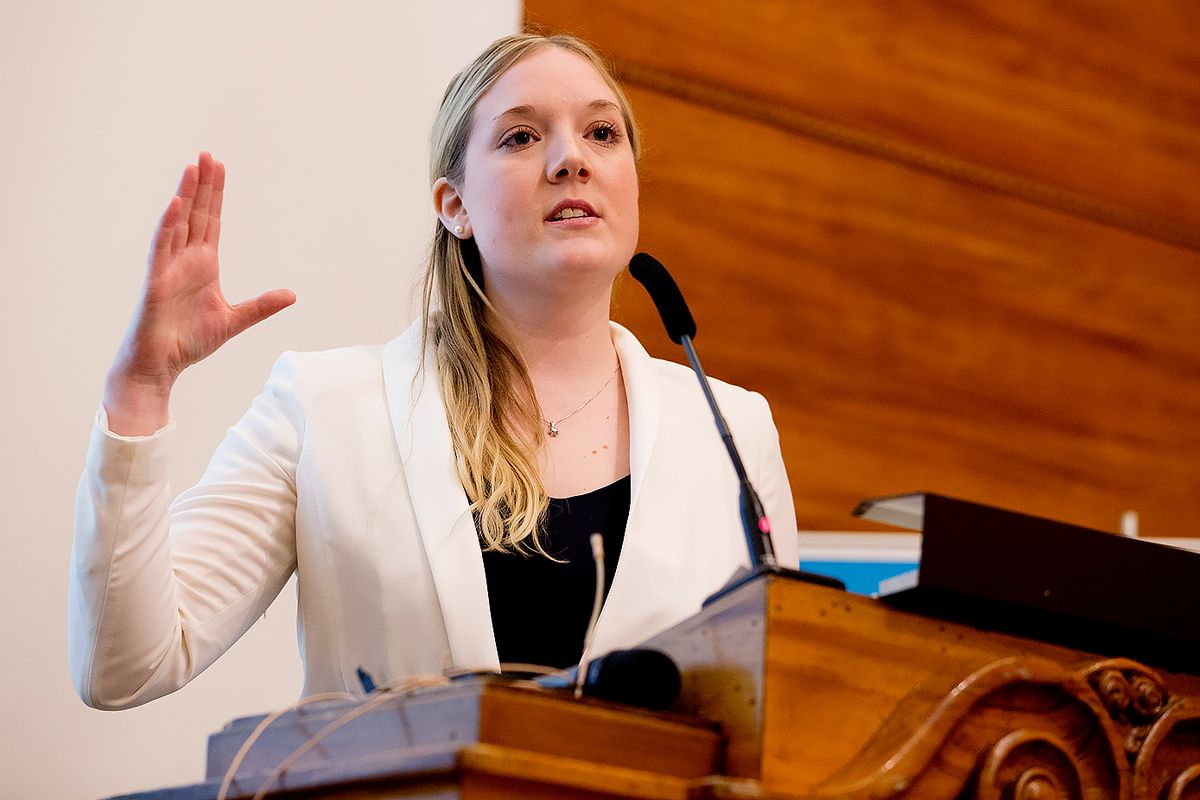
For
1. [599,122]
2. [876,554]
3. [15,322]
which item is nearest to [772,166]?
[876,554]

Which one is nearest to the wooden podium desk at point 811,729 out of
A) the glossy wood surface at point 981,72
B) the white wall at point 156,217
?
the white wall at point 156,217

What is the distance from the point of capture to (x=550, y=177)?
1.88m

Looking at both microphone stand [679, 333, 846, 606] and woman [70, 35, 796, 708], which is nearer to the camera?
microphone stand [679, 333, 846, 606]

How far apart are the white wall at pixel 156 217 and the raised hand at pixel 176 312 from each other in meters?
0.97

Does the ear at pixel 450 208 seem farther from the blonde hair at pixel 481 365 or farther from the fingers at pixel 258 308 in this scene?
the fingers at pixel 258 308

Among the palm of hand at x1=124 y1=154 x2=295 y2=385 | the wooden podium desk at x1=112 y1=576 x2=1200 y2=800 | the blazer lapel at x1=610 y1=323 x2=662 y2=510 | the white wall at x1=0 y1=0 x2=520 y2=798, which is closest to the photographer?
the wooden podium desk at x1=112 y1=576 x2=1200 y2=800

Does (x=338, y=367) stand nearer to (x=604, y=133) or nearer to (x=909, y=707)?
(x=604, y=133)

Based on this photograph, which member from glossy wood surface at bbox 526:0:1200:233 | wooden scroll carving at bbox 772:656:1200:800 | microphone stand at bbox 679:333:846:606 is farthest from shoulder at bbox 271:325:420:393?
glossy wood surface at bbox 526:0:1200:233

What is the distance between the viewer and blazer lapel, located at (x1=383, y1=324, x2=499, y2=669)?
158 centimetres

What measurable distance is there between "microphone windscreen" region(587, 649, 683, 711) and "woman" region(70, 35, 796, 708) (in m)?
0.49

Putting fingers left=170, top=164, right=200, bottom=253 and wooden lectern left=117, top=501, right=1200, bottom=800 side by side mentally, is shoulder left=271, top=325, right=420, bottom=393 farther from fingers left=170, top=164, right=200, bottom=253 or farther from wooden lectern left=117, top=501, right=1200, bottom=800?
wooden lectern left=117, top=501, right=1200, bottom=800

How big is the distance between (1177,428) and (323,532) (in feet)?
→ 8.47

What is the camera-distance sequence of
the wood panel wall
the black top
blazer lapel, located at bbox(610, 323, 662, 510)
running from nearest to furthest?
1. the black top
2. blazer lapel, located at bbox(610, 323, 662, 510)
3. the wood panel wall

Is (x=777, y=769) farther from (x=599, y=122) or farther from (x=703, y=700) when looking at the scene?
(x=599, y=122)
